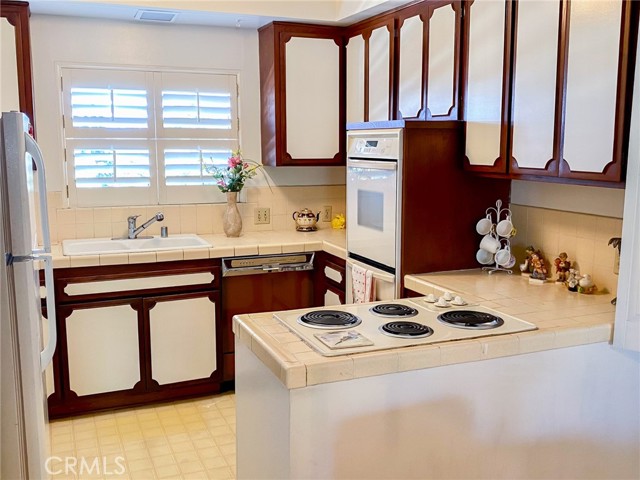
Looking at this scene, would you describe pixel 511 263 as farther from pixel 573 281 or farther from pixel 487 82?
pixel 487 82

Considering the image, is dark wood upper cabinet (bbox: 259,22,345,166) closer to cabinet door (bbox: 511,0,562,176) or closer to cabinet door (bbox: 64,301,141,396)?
cabinet door (bbox: 64,301,141,396)

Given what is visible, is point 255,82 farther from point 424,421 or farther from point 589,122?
point 424,421

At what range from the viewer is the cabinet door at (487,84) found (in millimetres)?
2727

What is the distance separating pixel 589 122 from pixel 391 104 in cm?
150

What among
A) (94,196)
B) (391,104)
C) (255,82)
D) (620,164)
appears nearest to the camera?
(620,164)

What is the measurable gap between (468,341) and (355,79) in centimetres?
242

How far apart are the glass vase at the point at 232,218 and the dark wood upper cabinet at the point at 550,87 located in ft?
5.57

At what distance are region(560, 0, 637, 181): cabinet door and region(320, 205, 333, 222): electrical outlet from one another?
2321 mm

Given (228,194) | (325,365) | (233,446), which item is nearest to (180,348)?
(233,446)

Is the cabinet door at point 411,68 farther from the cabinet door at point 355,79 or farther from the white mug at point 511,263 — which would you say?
the white mug at point 511,263

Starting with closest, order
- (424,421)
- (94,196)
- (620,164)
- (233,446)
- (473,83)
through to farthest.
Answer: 1. (424,421)
2. (620,164)
3. (473,83)
4. (233,446)
5. (94,196)

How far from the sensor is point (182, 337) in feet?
12.1

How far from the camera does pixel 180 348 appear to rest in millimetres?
3684

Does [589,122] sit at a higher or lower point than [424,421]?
higher
